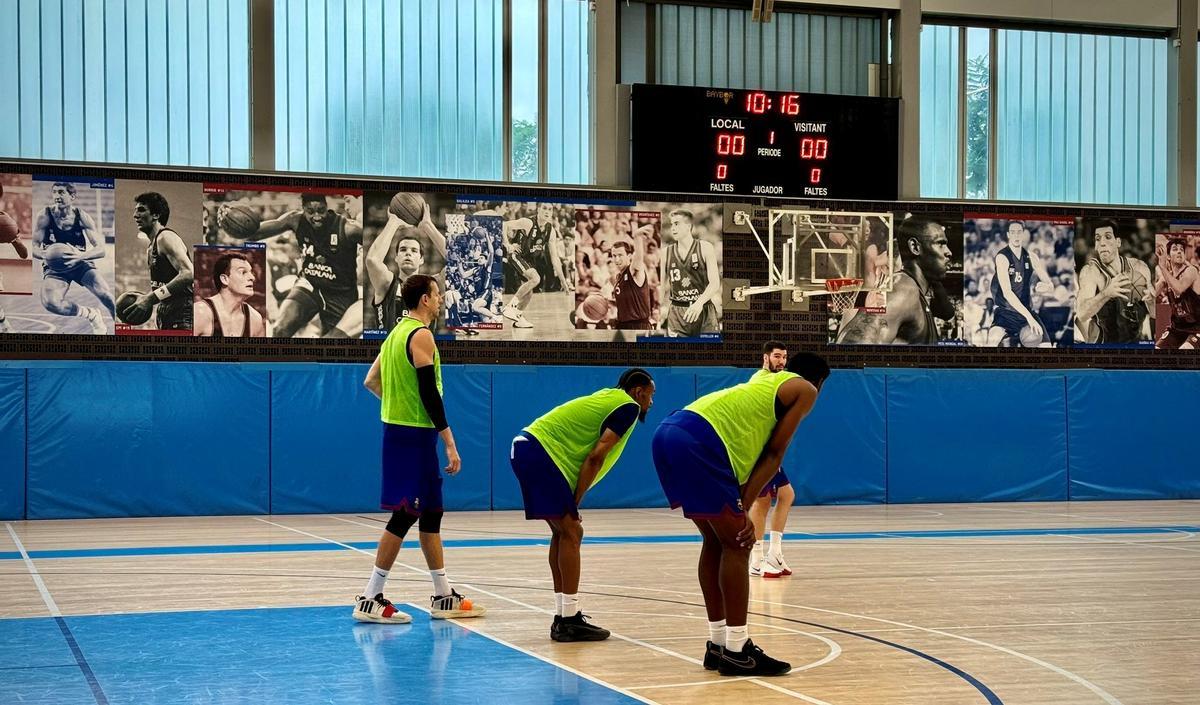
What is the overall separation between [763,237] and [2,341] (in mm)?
10899

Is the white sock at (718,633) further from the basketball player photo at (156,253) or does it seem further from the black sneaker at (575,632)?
the basketball player photo at (156,253)

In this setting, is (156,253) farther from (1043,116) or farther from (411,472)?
(1043,116)

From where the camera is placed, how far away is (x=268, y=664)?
6605 mm

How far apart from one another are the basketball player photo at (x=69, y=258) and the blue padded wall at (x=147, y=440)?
2.88 feet

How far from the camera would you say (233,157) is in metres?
18.8

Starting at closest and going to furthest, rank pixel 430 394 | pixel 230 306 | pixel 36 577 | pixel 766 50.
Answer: pixel 430 394 < pixel 36 577 < pixel 230 306 < pixel 766 50

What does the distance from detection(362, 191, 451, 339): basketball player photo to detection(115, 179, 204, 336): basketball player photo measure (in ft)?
7.70

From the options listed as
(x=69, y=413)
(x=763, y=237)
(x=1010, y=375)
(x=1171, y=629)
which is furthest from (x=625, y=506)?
(x=1171, y=629)

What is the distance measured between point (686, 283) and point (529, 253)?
2437 millimetres

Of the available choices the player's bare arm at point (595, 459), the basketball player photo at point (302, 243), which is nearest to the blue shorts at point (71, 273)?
the basketball player photo at point (302, 243)

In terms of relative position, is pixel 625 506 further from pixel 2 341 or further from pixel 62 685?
pixel 62 685

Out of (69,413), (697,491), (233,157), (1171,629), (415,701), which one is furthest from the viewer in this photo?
(233,157)

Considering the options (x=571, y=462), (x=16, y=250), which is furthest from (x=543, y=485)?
(x=16, y=250)

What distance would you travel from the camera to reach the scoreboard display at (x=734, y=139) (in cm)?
1962
